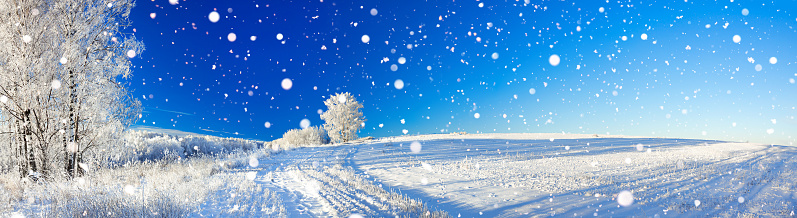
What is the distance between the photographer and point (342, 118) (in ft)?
131

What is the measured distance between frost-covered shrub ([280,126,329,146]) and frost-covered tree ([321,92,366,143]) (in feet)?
5.18

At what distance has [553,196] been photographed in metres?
6.74

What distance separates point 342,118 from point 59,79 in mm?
31840

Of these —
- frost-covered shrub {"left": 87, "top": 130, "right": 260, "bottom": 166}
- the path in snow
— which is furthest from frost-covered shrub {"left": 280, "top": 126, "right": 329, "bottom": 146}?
the path in snow

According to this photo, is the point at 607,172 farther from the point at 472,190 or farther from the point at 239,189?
the point at 239,189

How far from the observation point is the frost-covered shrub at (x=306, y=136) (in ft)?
129

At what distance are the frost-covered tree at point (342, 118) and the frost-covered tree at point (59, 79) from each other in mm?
30094

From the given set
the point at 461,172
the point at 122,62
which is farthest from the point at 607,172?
the point at 122,62

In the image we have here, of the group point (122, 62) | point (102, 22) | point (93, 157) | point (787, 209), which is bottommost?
point (787, 209)

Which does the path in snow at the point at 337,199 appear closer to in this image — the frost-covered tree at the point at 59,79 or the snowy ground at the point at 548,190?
the snowy ground at the point at 548,190

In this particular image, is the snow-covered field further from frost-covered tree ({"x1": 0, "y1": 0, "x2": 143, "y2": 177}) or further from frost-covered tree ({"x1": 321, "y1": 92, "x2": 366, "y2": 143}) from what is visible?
frost-covered tree ({"x1": 321, "y1": 92, "x2": 366, "y2": 143})

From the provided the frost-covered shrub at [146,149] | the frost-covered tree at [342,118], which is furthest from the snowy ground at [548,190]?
the frost-covered tree at [342,118]

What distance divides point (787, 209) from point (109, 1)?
55.9 ft

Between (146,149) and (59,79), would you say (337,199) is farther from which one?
(146,149)
